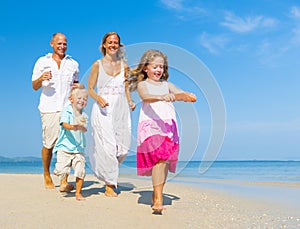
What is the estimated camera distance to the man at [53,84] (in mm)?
5828

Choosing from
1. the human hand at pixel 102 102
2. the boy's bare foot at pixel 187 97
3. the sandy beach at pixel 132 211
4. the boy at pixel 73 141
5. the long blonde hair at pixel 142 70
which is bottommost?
the sandy beach at pixel 132 211

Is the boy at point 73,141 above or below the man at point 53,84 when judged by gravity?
below

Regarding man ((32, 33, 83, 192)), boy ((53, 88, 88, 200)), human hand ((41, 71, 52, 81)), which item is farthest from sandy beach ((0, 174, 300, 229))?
human hand ((41, 71, 52, 81))

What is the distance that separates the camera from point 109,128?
5277mm

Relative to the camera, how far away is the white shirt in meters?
5.85

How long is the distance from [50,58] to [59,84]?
16.7 inches

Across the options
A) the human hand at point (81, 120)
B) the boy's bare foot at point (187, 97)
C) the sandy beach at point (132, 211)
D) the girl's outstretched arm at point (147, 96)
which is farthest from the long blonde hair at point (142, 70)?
the sandy beach at point (132, 211)

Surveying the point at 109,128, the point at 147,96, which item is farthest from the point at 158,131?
the point at 109,128

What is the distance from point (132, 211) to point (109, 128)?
4.07 ft

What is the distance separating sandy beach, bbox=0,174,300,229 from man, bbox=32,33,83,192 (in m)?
0.76

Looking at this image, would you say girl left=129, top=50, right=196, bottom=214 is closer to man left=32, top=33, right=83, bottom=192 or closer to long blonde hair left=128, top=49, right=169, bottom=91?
long blonde hair left=128, top=49, right=169, bottom=91

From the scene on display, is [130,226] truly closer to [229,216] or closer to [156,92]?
[229,216]

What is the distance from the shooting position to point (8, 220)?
3.99 meters

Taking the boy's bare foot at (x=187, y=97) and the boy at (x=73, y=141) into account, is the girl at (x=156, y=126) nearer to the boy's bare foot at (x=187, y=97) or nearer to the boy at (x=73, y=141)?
the boy's bare foot at (x=187, y=97)
